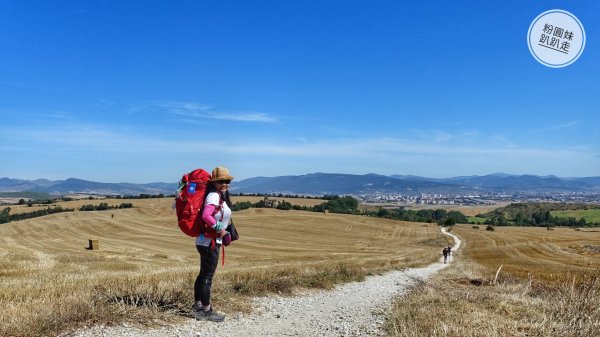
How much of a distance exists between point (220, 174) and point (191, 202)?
0.62 metres

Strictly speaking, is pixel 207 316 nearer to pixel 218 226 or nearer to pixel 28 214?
pixel 218 226

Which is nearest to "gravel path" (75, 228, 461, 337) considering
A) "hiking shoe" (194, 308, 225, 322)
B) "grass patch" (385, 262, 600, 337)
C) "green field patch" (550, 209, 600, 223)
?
"hiking shoe" (194, 308, 225, 322)

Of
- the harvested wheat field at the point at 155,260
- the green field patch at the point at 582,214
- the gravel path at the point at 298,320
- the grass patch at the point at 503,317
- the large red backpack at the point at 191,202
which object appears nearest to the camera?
the grass patch at the point at 503,317

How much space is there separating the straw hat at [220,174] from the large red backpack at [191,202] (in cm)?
12

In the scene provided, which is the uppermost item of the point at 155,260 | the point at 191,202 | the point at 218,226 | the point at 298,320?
the point at 191,202

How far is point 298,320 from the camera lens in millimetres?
8070

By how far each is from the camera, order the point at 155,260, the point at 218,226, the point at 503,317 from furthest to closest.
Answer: the point at 155,260 → the point at 503,317 → the point at 218,226

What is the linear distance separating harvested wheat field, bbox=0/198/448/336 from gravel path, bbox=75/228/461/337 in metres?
0.40

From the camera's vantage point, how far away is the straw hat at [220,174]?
24.2 feet

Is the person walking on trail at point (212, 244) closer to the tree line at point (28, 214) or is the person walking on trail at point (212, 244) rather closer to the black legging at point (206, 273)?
the black legging at point (206, 273)

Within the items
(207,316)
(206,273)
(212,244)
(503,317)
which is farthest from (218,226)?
(503,317)

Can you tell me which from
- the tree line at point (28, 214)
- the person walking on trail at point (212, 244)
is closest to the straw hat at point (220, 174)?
the person walking on trail at point (212, 244)

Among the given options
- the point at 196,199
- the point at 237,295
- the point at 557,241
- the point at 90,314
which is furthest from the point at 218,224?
the point at 557,241

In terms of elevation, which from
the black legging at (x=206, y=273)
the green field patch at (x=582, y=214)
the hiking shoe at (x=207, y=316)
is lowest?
the green field patch at (x=582, y=214)
